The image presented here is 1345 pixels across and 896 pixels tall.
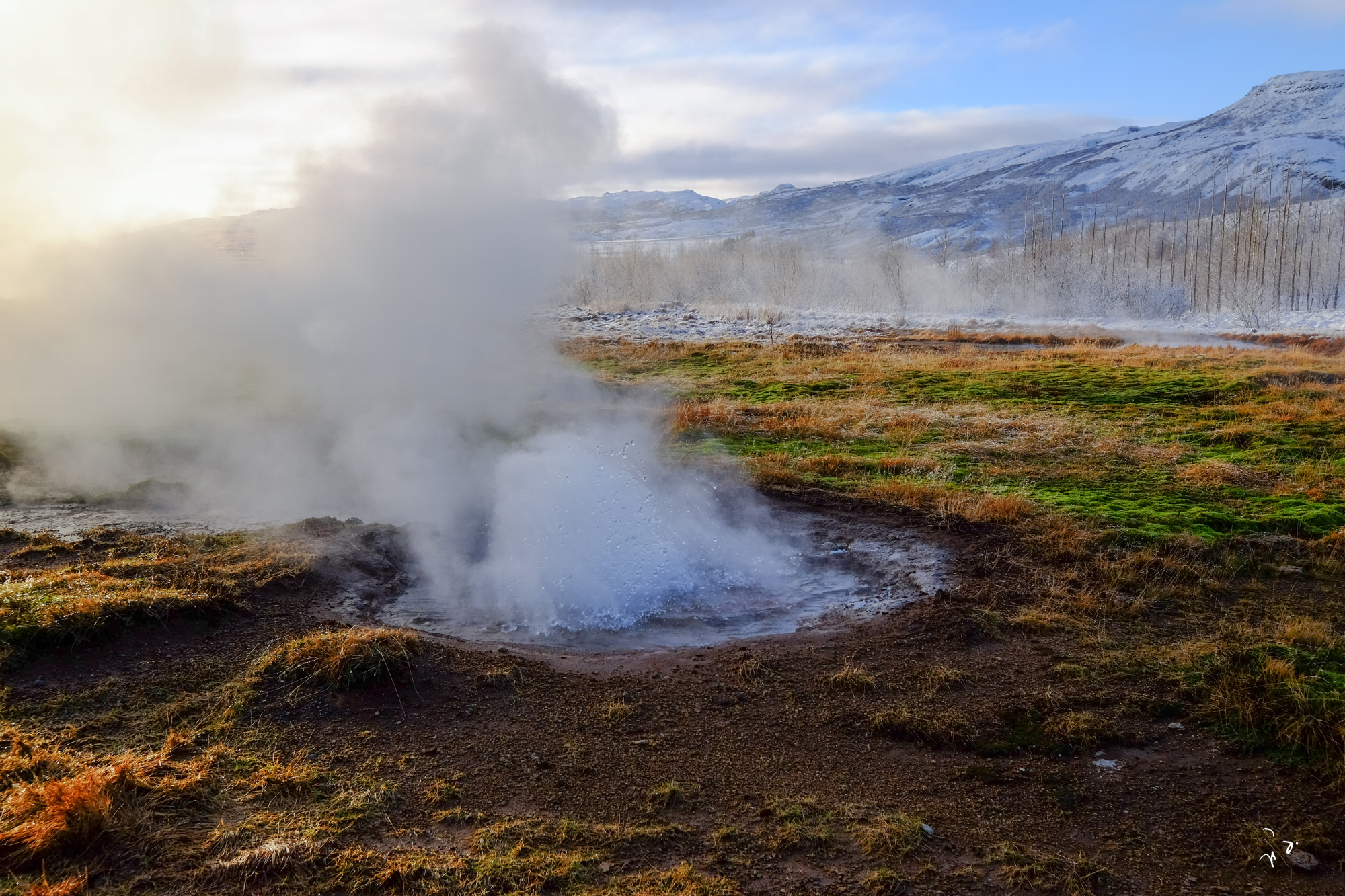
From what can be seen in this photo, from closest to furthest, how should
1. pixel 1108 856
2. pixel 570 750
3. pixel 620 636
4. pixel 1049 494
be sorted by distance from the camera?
1. pixel 1108 856
2. pixel 570 750
3. pixel 620 636
4. pixel 1049 494

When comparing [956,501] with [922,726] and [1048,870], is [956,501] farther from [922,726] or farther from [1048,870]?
[1048,870]

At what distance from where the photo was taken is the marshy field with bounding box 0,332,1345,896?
3.97m

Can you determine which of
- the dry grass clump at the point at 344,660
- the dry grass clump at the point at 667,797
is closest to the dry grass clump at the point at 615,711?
the dry grass clump at the point at 667,797

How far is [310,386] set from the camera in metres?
12.9

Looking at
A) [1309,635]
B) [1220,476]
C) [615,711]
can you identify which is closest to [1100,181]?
[1220,476]

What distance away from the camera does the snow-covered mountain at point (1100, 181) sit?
12388cm

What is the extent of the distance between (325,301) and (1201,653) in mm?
11054

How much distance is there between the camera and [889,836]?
4168 millimetres

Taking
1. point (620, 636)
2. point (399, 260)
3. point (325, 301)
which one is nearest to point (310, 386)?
point (325, 301)

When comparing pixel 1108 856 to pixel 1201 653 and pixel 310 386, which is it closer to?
pixel 1201 653

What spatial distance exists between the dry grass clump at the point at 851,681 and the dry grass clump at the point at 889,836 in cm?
146

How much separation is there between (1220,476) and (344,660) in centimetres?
1110

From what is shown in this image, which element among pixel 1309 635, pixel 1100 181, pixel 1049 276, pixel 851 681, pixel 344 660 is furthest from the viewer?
pixel 1100 181

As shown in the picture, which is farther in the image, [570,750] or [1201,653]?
[1201,653]
